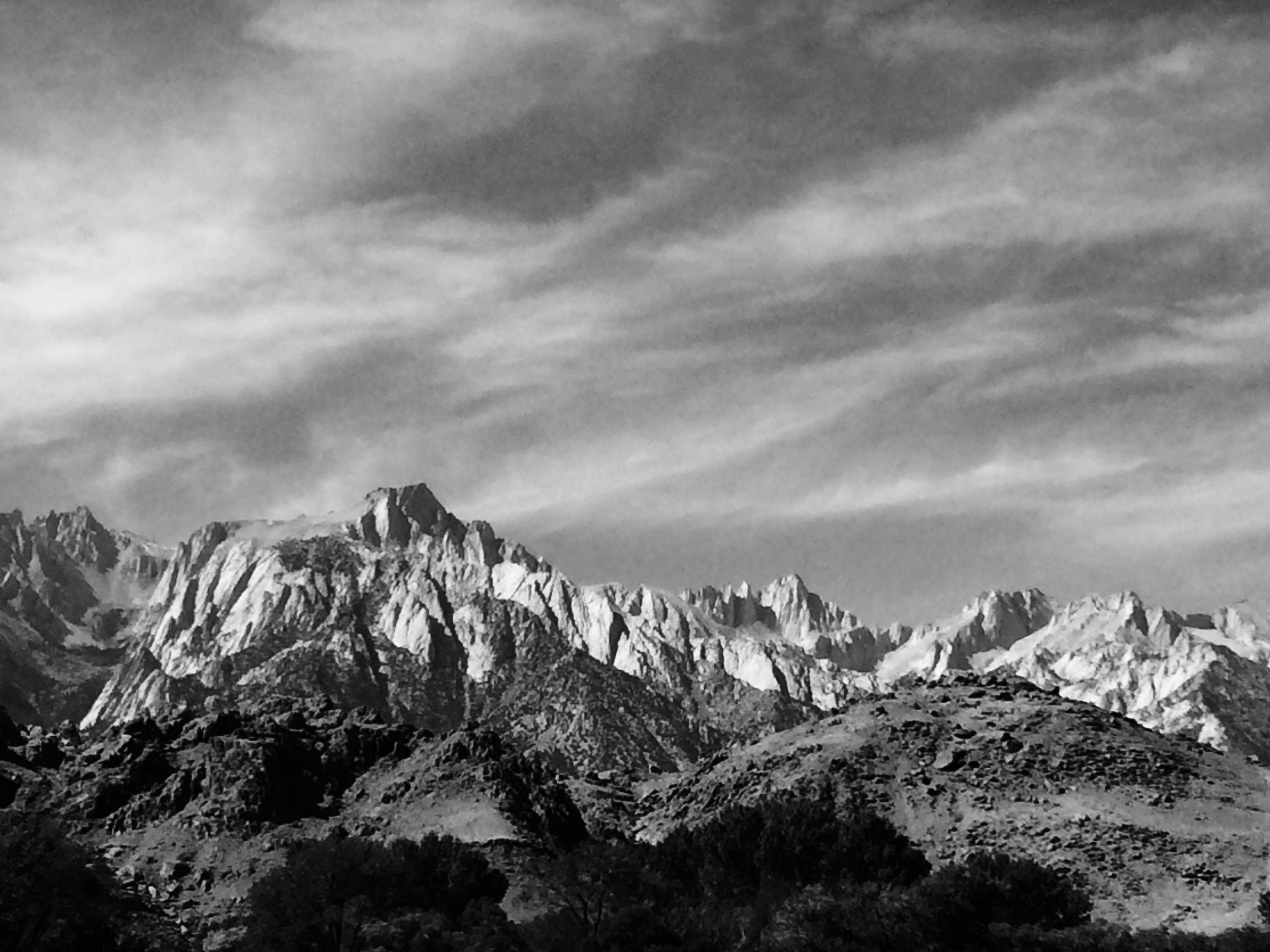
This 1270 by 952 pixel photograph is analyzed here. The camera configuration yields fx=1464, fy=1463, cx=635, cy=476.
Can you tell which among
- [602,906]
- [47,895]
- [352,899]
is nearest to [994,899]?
[602,906]

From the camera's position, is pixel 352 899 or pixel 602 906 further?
pixel 602 906

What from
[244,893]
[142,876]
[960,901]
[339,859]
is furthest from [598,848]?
[142,876]

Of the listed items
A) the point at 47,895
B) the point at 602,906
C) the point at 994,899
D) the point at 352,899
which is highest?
the point at 47,895

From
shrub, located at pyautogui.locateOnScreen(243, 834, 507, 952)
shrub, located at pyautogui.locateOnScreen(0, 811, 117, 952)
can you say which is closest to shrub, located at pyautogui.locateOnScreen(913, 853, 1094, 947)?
shrub, located at pyautogui.locateOnScreen(243, 834, 507, 952)

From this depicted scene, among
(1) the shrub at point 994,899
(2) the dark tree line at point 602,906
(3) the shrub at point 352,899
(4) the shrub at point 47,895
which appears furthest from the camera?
(3) the shrub at point 352,899

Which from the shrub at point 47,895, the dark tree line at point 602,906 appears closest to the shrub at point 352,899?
the dark tree line at point 602,906

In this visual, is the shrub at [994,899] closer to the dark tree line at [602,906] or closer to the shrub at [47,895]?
the dark tree line at [602,906]

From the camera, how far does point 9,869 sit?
127 metres

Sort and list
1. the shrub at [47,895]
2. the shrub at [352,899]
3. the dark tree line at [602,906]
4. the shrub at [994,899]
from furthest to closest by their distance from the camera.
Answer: the shrub at [352,899] → the shrub at [994,899] → the dark tree line at [602,906] → the shrub at [47,895]

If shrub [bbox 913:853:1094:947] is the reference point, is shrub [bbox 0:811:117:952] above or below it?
above

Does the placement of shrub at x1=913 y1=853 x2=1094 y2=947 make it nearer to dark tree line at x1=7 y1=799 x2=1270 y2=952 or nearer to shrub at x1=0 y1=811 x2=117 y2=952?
dark tree line at x1=7 y1=799 x2=1270 y2=952

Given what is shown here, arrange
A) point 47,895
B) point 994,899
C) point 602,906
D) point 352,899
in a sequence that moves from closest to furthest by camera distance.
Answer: point 47,895, point 352,899, point 994,899, point 602,906

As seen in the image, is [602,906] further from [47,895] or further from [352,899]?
[47,895]

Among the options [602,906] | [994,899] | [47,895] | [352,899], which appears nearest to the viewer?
[47,895]
